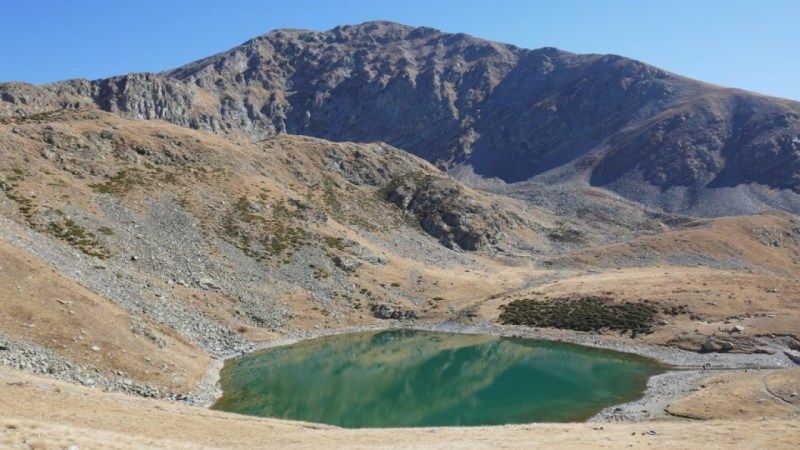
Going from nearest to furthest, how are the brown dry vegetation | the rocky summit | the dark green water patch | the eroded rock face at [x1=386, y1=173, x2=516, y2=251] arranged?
the brown dry vegetation → the rocky summit → the dark green water patch → the eroded rock face at [x1=386, y1=173, x2=516, y2=251]

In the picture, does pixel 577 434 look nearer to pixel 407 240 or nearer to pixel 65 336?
pixel 65 336

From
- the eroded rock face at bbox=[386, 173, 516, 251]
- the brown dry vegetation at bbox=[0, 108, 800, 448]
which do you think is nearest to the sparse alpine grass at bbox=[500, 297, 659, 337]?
the brown dry vegetation at bbox=[0, 108, 800, 448]

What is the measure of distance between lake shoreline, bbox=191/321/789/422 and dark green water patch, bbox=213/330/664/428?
A: 1358 millimetres

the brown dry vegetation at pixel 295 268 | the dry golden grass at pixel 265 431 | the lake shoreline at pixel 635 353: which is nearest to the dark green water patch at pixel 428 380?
the lake shoreline at pixel 635 353

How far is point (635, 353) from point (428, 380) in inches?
1117

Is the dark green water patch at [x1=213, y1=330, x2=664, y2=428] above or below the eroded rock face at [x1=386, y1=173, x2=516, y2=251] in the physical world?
below

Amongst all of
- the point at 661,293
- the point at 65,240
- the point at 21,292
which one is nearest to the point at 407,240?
the point at 661,293

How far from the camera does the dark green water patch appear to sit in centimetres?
4700

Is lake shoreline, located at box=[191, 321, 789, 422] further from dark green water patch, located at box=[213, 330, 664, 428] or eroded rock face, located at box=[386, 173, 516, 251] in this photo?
eroded rock face, located at box=[386, 173, 516, 251]

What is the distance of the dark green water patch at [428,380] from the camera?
47000 mm

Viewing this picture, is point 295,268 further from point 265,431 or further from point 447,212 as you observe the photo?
point 447,212

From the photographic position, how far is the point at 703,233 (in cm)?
13425

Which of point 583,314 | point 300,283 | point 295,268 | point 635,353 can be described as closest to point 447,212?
point 295,268

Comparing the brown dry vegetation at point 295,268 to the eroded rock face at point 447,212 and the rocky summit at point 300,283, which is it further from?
the eroded rock face at point 447,212
